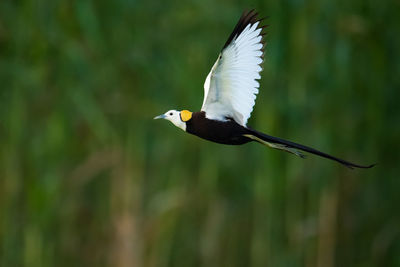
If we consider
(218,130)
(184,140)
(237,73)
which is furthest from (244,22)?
(184,140)

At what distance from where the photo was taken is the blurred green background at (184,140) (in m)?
2.30

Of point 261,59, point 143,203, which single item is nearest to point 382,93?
point 143,203

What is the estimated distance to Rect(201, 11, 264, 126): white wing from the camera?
2.47 ft

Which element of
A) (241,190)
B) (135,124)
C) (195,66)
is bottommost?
(241,190)

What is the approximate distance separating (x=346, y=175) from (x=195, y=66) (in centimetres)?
82

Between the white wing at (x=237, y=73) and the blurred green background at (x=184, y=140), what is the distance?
1075 mm

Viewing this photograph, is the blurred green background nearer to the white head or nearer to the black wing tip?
the black wing tip

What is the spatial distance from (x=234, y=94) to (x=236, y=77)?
0.02 m

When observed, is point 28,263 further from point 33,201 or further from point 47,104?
point 47,104

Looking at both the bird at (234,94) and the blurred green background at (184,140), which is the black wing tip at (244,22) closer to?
the bird at (234,94)

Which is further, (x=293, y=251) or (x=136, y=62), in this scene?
(x=293, y=251)

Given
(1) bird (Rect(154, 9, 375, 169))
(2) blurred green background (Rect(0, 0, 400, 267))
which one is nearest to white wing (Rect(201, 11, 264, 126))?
(1) bird (Rect(154, 9, 375, 169))

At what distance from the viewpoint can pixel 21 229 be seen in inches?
109

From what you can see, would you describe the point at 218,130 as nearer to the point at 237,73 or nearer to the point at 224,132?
the point at 224,132
